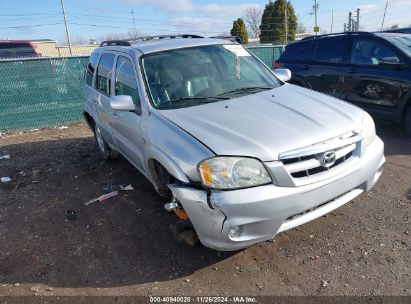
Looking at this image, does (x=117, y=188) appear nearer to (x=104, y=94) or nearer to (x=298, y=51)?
(x=104, y=94)

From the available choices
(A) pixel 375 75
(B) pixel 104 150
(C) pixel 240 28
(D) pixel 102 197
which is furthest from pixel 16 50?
(C) pixel 240 28

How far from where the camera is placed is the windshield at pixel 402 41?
229 inches

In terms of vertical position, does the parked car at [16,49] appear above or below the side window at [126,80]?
below

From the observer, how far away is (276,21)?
35000 millimetres

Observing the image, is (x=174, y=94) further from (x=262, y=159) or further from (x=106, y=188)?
(x=106, y=188)

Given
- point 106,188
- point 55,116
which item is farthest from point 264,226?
point 55,116

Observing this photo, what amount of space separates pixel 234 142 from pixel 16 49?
523 inches

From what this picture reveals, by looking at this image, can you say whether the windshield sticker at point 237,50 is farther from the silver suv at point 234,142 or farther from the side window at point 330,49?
the side window at point 330,49

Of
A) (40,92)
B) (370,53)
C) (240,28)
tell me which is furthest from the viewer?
(240,28)

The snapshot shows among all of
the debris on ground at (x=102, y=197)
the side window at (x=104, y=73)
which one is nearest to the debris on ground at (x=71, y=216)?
the debris on ground at (x=102, y=197)

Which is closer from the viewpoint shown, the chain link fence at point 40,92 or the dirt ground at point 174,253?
the dirt ground at point 174,253

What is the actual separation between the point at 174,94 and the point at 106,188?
2.00 m

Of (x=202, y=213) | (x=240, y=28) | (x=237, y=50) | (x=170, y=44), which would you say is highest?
(x=170, y=44)

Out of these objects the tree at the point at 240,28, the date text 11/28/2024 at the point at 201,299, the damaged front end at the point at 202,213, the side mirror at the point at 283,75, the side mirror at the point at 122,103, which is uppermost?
the side mirror at the point at 122,103
